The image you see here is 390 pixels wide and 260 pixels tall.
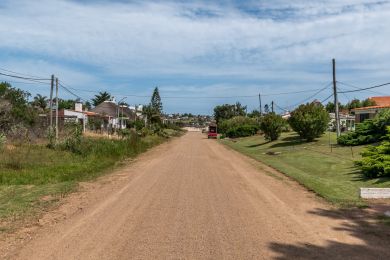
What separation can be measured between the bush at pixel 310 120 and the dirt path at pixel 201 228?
27.8 m

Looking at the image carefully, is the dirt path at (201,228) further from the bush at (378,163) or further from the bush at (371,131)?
the bush at (371,131)

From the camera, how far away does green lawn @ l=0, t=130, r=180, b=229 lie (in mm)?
11508

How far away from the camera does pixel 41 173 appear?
1870cm

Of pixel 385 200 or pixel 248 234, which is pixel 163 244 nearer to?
pixel 248 234

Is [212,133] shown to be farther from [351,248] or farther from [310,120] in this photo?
[351,248]

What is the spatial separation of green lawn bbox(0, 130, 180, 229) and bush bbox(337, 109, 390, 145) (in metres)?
14.8

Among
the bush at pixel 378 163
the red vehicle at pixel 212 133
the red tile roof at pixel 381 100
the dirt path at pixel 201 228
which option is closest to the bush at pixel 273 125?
the bush at pixel 378 163

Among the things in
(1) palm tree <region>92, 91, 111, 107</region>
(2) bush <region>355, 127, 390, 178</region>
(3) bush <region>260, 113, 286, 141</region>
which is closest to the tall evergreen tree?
(1) palm tree <region>92, 91, 111, 107</region>

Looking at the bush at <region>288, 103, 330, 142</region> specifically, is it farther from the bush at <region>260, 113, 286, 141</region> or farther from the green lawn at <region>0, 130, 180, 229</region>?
the green lawn at <region>0, 130, 180, 229</region>

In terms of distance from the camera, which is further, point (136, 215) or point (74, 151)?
point (74, 151)

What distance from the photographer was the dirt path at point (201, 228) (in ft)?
23.4

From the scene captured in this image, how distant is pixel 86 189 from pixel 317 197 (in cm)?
678

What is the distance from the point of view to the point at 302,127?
138ft

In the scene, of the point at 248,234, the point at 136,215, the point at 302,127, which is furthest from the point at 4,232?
the point at 302,127
